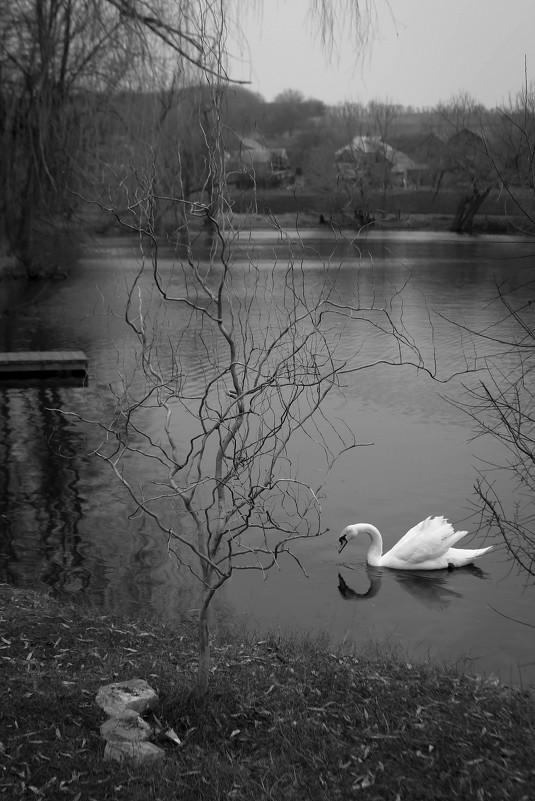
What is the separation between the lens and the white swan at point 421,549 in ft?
25.9

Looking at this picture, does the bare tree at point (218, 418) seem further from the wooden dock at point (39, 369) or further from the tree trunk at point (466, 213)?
the tree trunk at point (466, 213)

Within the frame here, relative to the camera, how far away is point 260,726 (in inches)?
160

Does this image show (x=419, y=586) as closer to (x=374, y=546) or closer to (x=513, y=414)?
(x=374, y=546)

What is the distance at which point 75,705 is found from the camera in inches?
162

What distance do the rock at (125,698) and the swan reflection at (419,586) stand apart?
351cm

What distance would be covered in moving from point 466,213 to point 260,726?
41754 millimetres

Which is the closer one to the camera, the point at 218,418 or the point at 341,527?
the point at 218,418

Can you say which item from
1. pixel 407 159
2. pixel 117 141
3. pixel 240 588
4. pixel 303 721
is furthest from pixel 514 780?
pixel 407 159

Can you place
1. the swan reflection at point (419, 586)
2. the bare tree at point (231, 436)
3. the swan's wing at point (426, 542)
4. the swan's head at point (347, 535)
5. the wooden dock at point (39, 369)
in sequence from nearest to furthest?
the bare tree at point (231, 436) < the swan reflection at point (419, 586) < the swan's wing at point (426, 542) < the swan's head at point (347, 535) < the wooden dock at point (39, 369)

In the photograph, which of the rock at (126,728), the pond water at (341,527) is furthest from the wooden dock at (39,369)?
the rock at (126,728)

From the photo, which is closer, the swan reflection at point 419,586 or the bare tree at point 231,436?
the bare tree at point 231,436

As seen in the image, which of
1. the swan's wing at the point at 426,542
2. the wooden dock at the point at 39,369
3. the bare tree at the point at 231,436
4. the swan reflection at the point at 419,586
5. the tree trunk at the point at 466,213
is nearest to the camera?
the bare tree at the point at 231,436

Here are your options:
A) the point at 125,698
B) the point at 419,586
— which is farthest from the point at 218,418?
the point at 419,586

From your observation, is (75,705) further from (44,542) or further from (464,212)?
(464,212)
